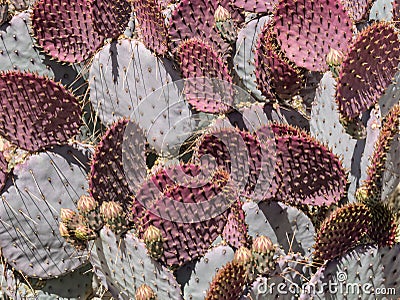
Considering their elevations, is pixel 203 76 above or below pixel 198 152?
above

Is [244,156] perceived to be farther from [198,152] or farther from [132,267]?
[132,267]

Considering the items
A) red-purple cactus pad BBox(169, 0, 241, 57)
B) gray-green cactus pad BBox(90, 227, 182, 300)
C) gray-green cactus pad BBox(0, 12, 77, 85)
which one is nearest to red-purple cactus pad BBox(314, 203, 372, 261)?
gray-green cactus pad BBox(90, 227, 182, 300)

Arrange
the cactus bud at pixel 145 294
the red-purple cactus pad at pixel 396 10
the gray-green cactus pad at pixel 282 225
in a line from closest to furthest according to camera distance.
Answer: the cactus bud at pixel 145 294 < the gray-green cactus pad at pixel 282 225 < the red-purple cactus pad at pixel 396 10

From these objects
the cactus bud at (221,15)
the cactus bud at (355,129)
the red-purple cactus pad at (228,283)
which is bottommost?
the red-purple cactus pad at (228,283)

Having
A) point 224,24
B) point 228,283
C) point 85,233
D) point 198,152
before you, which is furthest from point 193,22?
point 228,283

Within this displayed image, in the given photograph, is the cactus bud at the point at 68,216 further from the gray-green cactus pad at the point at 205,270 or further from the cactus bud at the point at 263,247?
the cactus bud at the point at 263,247

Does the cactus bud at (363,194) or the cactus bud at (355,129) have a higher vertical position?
the cactus bud at (355,129)

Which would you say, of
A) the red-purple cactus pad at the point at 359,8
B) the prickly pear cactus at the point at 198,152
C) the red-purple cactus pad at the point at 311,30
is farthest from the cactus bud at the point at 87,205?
the red-purple cactus pad at the point at 359,8
